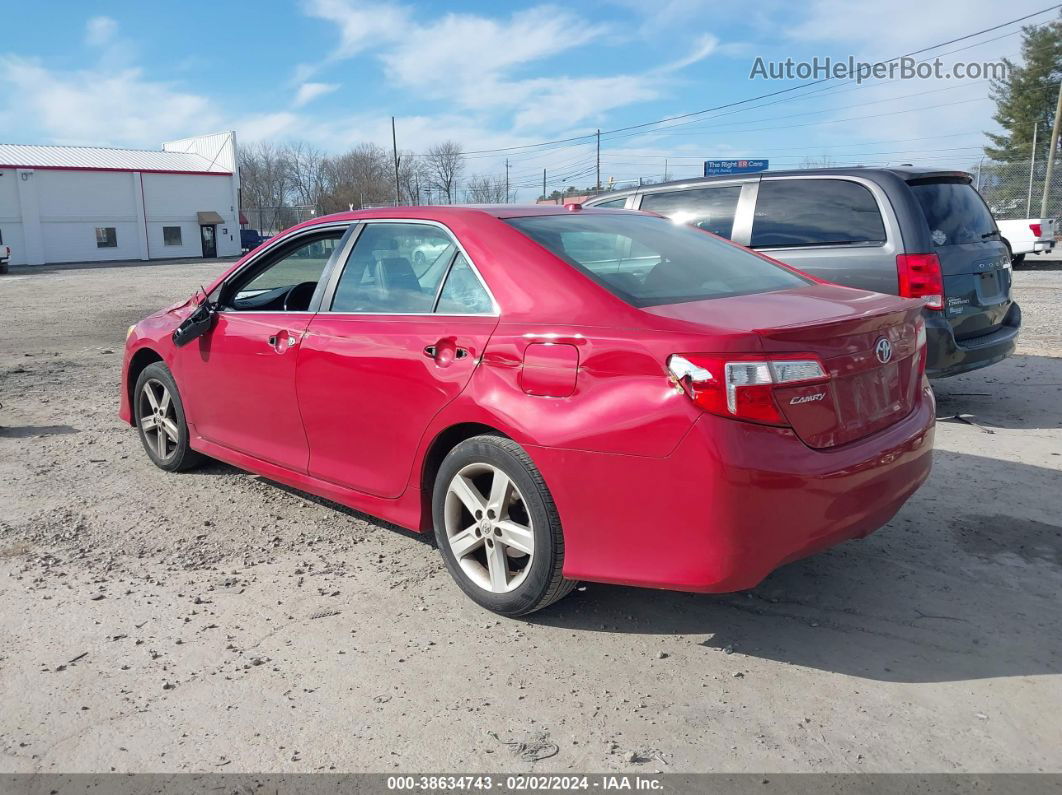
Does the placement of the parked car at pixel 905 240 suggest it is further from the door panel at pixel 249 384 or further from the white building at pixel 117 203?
the white building at pixel 117 203

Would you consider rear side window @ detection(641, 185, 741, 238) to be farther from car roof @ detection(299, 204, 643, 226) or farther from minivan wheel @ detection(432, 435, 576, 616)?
minivan wheel @ detection(432, 435, 576, 616)

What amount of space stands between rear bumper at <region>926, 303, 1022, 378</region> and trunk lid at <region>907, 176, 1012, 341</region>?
0.07 meters

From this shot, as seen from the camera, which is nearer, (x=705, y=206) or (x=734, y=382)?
(x=734, y=382)

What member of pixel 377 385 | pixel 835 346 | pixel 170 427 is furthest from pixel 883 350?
pixel 170 427

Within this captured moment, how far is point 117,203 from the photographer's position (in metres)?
51.3

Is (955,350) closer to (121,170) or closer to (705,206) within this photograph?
(705,206)

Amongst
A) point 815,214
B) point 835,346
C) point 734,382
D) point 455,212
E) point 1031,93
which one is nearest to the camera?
point 734,382

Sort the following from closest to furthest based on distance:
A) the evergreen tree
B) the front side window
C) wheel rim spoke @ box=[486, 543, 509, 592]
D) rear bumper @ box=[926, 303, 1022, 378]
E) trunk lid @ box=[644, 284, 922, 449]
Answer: trunk lid @ box=[644, 284, 922, 449] < wheel rim spoke @ box=[486, 543, 509, 592] < the front side window < rear bumper @ box=[926, 303, 1022, 378] < the evergreen tree

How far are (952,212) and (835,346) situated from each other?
3957 millimetres

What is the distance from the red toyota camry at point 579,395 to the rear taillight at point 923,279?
225 centimetres

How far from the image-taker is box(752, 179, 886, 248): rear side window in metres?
6.18

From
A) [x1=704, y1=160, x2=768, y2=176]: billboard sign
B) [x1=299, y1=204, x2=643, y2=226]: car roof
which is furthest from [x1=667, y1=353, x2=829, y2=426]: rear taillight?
[x1=704, y1=160, x2=768, y2=176]: billboard sign

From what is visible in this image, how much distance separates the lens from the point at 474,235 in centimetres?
359

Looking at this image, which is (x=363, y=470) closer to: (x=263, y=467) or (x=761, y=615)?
(x=263, y=467)
